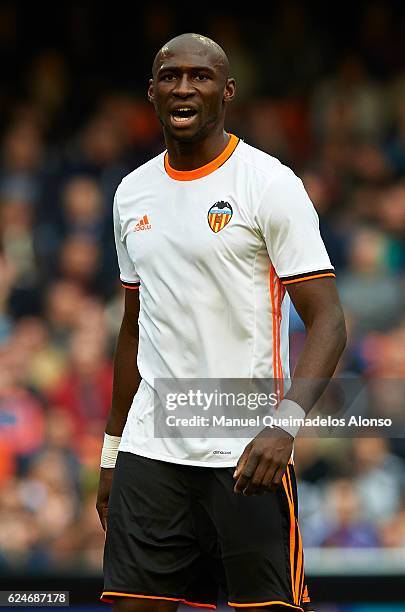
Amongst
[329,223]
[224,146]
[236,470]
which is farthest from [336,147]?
[236,470]

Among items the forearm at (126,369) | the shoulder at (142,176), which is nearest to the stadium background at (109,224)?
the forearm at (126,369)

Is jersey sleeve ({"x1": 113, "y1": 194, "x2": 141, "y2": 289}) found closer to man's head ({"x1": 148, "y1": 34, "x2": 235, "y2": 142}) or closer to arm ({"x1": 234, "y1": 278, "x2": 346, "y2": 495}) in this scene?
man's head ({"x1": 148, "y1": 34, "x2": 235, "y2": 142})

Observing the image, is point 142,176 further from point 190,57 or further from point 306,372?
point 306,372

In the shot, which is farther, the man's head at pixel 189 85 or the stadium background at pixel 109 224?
the stadium background at pixel 109 224

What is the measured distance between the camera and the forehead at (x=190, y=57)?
377 centimetres

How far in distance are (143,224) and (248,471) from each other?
0.93 meters

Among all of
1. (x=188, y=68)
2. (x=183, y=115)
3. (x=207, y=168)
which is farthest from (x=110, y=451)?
(x=188, y=68)

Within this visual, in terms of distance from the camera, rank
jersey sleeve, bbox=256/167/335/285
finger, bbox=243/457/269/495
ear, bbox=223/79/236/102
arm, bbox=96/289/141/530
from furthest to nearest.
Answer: arm, bbox=96/289/141/530
ear, bbox=223/79/236/102
jersey sleeve, bbox=256/167/335/285
finger, bbox=243/457/269/495

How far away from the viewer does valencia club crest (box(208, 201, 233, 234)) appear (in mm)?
3730

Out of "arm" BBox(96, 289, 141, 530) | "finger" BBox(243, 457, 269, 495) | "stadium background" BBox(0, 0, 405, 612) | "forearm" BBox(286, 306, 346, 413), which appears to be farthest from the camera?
"stadium background" BBox(0, 0, 405, 612)

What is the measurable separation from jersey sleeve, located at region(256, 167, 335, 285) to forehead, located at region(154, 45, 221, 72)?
1.36 ft

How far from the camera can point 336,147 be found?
1024 cm

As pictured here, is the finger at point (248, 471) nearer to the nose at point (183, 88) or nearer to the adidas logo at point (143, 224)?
the adidas logo at point (143, 224)

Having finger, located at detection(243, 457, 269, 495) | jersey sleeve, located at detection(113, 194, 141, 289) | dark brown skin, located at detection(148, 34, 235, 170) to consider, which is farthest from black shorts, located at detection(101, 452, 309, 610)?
dark brown skin, located at detection(148, 34, 235, 170)
